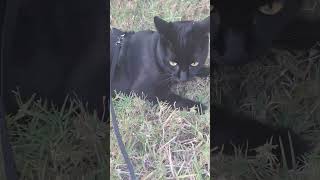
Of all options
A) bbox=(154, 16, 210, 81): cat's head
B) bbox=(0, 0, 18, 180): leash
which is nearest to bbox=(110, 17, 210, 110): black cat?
bbox=(154, 16, 210, 81): cat's head

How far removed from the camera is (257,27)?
179cm

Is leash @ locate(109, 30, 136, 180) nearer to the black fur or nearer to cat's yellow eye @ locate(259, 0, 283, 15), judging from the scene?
the black fur

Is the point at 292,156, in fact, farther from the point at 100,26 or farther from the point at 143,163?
the point at 100,26

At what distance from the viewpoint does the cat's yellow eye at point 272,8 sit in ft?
5.84

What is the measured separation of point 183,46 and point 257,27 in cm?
29

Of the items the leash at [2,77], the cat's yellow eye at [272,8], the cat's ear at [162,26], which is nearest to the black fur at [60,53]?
the leash at [2,77]

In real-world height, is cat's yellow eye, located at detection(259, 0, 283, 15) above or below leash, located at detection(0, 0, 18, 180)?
above

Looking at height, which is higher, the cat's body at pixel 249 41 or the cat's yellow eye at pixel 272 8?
the cat's yellow eye at pixel 272 8

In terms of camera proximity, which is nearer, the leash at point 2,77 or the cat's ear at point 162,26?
the leash at point 2,77

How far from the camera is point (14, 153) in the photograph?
1828mm

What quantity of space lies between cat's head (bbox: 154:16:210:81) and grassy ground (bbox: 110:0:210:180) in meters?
0.03

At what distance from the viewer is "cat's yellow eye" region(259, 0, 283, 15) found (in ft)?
5.84

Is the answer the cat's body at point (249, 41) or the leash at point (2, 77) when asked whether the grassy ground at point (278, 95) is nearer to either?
the cat's body at point (249, 41)

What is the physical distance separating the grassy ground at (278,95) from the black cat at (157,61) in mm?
133
